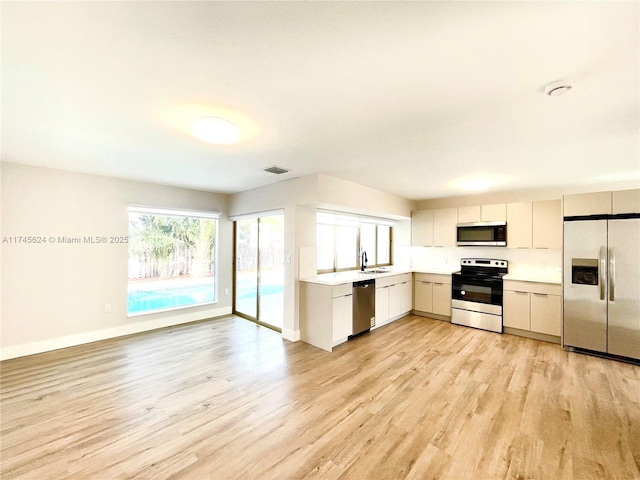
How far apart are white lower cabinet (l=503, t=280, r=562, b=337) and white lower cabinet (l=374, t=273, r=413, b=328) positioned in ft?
5.41

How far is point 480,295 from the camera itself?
15.2ft

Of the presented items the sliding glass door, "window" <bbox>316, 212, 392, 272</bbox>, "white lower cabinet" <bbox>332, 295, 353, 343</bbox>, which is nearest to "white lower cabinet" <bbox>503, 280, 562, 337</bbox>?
"window" <bbox>316, 212, 392, 272</bbox>

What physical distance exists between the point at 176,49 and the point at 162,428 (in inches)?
105

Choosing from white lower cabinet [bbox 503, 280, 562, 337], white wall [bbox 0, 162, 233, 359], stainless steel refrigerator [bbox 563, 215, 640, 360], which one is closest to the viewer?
stainless steel refrigerator [bbox 563, 215, 640, 360]


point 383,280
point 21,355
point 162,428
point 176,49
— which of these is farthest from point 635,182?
point 21,355

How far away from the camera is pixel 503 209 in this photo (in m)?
4.72

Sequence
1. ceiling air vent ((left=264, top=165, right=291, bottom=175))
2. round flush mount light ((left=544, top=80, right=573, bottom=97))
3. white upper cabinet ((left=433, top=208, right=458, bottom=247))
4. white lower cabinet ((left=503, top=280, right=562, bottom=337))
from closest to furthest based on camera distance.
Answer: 1. round flush mount light ((left=544, top=80, right=573, bottom=97))
2. ceiling air vent ((left=264, top=165, right=291, bottom=175))
3. white lower cabinet ((left=503, top=280, right=562, bottom=337))
4. white upper cabinet ((left=433, top=208, right=458, bottom=247))

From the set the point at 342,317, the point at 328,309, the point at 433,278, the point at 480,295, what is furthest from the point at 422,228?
the point at 328,309

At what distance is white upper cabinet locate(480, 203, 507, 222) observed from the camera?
4.71 metres

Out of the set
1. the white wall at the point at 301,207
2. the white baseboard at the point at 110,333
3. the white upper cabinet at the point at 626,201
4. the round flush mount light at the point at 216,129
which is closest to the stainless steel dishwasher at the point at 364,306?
the white wall at the point at 301,207

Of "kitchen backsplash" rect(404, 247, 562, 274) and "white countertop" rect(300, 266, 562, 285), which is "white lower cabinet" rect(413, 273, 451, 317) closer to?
"white countertop" rect(300, 266, 562, 285)

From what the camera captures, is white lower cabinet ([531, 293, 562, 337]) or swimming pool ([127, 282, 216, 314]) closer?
white lower cabinet ([531, 293, 562, 337])

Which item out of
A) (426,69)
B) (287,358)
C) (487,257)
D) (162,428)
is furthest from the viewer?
(487,257)

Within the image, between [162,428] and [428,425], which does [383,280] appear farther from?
[162,428]
